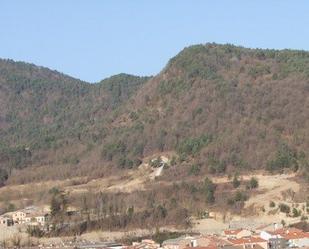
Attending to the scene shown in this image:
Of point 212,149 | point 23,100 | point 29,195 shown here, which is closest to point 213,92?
point 212,149

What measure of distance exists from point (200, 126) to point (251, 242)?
153 feet

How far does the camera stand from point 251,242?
60812 millimetres

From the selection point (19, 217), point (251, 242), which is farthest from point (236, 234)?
point (19, 217)

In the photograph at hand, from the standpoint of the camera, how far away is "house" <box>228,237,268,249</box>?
6000 centimetres

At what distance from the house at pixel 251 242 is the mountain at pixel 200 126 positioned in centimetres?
2825

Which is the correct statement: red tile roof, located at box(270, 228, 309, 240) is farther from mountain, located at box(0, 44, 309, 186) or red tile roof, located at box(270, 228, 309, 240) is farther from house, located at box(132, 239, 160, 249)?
mountain, located at box(0, 44, 309, 186)

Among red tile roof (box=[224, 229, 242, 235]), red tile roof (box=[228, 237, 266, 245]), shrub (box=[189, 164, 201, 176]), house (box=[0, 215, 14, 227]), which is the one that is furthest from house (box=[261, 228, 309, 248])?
shrub (box=[189, 164, 201, 176])

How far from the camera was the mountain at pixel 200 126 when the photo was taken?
3804 inches

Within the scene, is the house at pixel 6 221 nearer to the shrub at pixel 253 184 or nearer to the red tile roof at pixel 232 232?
the shrub at pixel 253 184

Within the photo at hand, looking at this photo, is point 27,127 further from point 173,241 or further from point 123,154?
point 173,241

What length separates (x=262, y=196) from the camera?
273ft

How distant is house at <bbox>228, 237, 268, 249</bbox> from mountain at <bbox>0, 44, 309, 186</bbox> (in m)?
28.2

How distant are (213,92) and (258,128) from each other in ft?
41.5

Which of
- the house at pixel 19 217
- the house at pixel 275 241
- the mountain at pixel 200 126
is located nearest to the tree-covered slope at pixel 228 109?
the mountain at pixel 200 126
